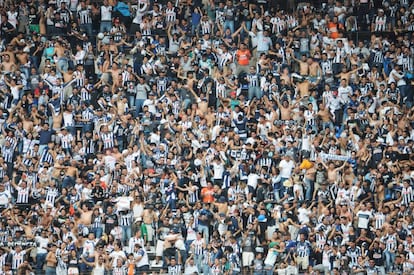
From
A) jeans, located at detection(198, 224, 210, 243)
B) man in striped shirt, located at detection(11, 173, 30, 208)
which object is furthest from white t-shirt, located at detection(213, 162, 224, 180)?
man in striped shirt, located at detection(11, 173, 30, 208)

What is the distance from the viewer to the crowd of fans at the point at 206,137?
29.8 meters

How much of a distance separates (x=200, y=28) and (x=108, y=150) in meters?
4.88

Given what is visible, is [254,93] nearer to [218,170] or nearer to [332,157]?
[218,170]

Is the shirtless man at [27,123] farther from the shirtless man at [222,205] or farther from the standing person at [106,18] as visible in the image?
the shirtless man at [222,205]

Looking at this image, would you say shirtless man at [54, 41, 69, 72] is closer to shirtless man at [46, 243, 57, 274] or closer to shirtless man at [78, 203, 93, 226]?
shirtless man at [78, 203, 93, 226]

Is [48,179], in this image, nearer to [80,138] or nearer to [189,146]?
[80,138]

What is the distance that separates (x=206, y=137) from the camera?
32000 millimetres

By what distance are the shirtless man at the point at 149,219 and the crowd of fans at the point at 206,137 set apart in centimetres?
5

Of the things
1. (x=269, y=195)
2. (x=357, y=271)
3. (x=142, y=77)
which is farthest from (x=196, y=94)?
(x=357, y=271)

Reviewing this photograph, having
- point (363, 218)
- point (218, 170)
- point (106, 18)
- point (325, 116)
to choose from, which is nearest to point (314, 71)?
point (325, 116)

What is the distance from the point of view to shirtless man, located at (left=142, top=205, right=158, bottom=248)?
30078mm

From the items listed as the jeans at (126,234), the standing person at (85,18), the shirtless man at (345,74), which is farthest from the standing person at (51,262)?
the shirtless man at (345,74)

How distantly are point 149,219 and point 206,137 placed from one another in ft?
10.1

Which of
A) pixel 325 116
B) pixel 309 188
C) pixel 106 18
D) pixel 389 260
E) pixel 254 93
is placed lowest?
pixel 389 260
